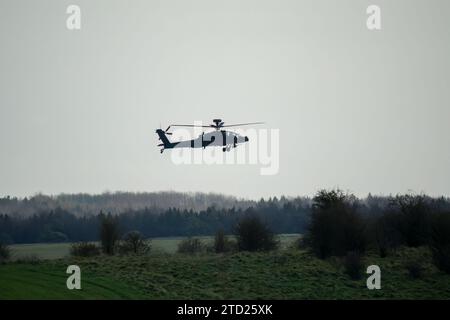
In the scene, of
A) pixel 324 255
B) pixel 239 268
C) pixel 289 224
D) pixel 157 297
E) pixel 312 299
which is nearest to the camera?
pixel 157 297

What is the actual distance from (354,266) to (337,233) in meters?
6.18

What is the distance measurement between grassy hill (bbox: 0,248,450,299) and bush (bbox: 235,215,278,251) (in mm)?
5611

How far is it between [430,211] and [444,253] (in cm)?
796

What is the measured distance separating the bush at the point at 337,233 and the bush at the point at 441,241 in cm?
553

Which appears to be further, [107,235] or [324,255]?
[107,235]

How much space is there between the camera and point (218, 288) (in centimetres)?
4728

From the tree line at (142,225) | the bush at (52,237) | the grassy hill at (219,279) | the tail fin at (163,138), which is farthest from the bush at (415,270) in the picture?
the bush at (52,237)

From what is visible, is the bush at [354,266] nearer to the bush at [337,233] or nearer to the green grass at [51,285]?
the bush at [337,233]

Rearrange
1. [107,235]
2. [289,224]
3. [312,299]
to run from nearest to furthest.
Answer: [312,299]
[107,235]
[289,224]

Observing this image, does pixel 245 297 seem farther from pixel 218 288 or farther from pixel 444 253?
pixel 444 253

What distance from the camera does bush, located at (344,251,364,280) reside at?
52.5m
